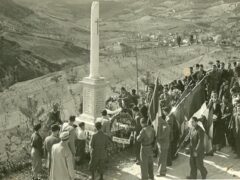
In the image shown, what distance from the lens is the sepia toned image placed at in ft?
31.6

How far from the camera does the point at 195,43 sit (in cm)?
4275

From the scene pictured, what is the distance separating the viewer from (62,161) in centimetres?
838

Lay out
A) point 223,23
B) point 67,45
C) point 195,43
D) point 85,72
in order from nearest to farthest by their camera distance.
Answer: point 85,72 → point 195,43 → point 67,45 → point 223,23

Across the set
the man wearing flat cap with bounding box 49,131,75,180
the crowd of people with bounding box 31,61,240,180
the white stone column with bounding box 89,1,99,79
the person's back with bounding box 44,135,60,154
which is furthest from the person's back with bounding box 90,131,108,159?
the white stone column with bounding box 89,1,99,79

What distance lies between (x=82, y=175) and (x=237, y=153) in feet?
13.5

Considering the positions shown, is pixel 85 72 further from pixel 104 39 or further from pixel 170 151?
pixel 104 39

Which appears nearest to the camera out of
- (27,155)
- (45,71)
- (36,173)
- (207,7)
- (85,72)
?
(36,173)

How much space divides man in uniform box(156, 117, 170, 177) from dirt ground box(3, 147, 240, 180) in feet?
0.76

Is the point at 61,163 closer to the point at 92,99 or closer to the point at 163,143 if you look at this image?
the point at 163,143

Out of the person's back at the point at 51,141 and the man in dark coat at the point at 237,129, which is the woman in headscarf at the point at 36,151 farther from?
the man in dark coat at the point at 237,129

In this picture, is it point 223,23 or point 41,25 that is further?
point 223,23

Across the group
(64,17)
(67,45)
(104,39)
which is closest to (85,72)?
(67,45)

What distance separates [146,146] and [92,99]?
4183 mm

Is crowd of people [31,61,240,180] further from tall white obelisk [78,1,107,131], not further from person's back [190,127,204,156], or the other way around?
tall white obelisk [78,1,107,131]
